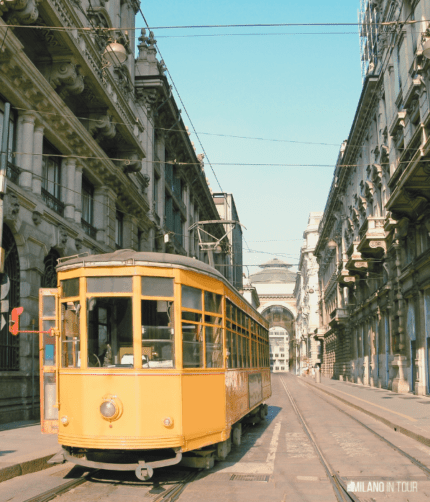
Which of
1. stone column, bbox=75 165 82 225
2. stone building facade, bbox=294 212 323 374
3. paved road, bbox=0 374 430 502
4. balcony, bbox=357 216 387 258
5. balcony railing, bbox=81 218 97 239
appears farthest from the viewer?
stone building facade, bbox=294 212 323 374

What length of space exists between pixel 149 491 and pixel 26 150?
9.19 meters

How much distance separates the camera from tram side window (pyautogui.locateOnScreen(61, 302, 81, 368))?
24.6 ft

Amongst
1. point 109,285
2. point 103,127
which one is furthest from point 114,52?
point 109,285

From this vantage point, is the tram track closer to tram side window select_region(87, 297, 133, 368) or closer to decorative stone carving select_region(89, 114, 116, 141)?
tram side window select_region(87, 297, 133, 368)

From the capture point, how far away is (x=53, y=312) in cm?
793

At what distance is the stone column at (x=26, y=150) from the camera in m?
13.7

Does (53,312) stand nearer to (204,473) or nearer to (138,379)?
(138,379)

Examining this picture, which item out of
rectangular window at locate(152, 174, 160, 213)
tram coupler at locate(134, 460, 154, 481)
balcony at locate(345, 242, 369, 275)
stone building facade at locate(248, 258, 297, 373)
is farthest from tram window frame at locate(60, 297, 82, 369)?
stone building facade at locate(248, 258, 297, 373)

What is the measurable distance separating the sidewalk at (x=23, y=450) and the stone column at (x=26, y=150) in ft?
17.4

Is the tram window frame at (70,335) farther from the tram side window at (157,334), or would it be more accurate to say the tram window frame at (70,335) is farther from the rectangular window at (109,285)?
the tram side window at (157,334)

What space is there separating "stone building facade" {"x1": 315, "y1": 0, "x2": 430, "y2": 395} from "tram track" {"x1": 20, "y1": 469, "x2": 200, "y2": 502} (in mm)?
10463

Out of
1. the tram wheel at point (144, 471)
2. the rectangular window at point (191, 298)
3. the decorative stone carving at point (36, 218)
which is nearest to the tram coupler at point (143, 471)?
the tram wheel at point (144, 471)

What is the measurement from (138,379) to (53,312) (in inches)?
62.7

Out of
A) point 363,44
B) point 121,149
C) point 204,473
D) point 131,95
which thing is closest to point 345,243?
point 363,44
